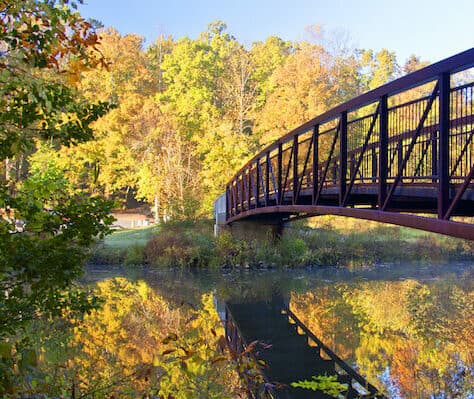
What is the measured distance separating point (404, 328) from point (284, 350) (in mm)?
2685

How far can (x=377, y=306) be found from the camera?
14.2m

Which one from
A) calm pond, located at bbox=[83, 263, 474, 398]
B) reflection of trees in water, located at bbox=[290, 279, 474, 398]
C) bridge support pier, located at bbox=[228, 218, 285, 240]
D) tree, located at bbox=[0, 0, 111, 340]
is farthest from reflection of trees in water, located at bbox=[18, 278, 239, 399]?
bridge support pier, located at bbox=[228, 218, 285, 240]

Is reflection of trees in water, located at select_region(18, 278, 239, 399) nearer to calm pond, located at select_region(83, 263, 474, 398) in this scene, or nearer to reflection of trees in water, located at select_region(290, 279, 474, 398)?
calm pond, located at select_region(83, 263, 474, 398)

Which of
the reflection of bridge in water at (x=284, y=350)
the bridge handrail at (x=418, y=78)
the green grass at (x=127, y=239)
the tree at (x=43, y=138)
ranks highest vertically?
the bridge handrail at (x=418, y=78)

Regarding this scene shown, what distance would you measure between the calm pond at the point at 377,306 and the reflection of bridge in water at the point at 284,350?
0.78 ft

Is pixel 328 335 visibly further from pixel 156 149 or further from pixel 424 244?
pixel 156 149

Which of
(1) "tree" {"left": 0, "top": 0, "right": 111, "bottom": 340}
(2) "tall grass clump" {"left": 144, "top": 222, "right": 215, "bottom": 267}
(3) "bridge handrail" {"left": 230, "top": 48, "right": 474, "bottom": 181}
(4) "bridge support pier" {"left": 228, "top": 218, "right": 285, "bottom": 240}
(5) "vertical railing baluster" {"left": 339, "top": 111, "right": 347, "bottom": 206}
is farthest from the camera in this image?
(4) "bridge support pier" {"left": 228, "top": 218, "right": 285, "bottom": 240}

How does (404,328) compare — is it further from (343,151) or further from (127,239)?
(127,239)

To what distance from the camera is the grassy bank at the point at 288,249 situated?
22344 mm

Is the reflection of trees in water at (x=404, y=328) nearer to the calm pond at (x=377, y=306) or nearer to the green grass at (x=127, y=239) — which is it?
the calm pond at (x=377, y=306)

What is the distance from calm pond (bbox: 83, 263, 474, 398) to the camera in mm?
8305

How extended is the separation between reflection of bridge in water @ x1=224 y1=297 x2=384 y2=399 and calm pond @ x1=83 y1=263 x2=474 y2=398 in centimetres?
24

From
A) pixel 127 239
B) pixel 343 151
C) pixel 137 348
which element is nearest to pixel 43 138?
pixel 137 348

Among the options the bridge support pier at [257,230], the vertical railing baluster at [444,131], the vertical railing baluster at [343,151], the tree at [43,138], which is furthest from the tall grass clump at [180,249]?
the tree at [43,138]
